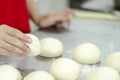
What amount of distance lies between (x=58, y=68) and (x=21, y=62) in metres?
0.18

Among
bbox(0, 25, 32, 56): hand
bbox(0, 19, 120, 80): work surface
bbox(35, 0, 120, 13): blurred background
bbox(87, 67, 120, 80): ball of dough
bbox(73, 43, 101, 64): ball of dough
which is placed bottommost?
bbox(35, 0, 120, 13): blurred background

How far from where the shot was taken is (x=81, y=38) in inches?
47.1

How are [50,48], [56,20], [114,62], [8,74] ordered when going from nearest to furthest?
A: [8,74], [114,62], [50,48], [56,20]

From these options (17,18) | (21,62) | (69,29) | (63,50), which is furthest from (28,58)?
(69,29)

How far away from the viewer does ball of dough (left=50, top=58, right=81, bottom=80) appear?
0.78 metres

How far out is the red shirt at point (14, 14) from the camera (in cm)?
110

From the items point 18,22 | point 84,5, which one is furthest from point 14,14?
point 84,5

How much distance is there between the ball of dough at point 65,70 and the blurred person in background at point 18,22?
0.10 metres

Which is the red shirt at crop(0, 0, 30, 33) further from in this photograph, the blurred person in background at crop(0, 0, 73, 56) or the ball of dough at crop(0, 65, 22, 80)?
the ball of dough at crop(0, 65, 22, 80)

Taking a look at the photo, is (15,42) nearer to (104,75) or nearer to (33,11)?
(104,75)

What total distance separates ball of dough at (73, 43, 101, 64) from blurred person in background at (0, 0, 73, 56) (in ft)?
0.64

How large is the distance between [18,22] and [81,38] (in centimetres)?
29

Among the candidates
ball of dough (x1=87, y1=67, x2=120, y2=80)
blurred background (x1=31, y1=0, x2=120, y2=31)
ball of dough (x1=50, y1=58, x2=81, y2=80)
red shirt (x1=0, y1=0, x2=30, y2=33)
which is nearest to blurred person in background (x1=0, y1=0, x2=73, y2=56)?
red shirt (x1=0, y1=0, x2=30, y2=33)

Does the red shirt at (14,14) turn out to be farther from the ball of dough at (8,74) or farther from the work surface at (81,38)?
the ball of dough at (8,74)
